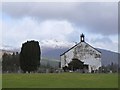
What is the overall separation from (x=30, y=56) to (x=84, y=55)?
21382mm

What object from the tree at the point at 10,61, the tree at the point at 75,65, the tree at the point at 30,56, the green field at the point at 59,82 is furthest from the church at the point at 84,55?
the green field at the point at 59,82

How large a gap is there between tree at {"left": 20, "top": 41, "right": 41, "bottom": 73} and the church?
Result: 1320 centimetres

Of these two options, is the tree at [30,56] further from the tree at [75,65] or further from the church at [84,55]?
the church at [84,55]

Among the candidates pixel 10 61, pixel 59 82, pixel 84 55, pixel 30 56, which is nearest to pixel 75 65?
pixel 84 55

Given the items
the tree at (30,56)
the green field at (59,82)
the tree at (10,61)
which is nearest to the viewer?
the green field at (59,82)

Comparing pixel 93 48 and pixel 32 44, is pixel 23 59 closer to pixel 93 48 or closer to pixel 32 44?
pixel 32 44

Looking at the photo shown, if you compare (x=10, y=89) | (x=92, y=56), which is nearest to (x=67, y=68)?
(x=92, y=56)

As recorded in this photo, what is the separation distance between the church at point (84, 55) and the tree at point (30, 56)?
13.2 m

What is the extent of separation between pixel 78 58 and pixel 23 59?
21.3 meters

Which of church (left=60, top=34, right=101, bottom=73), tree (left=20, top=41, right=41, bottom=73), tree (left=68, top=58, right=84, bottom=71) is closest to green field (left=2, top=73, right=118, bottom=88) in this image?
tree (left=20, top=41, right=41, bottom=73)

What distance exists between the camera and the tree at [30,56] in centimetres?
7488

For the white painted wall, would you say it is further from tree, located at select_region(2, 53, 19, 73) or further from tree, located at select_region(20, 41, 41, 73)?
tree, located at select_region(20, 41, 41, 73)

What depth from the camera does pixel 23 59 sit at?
7562cm

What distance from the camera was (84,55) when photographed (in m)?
93.4
